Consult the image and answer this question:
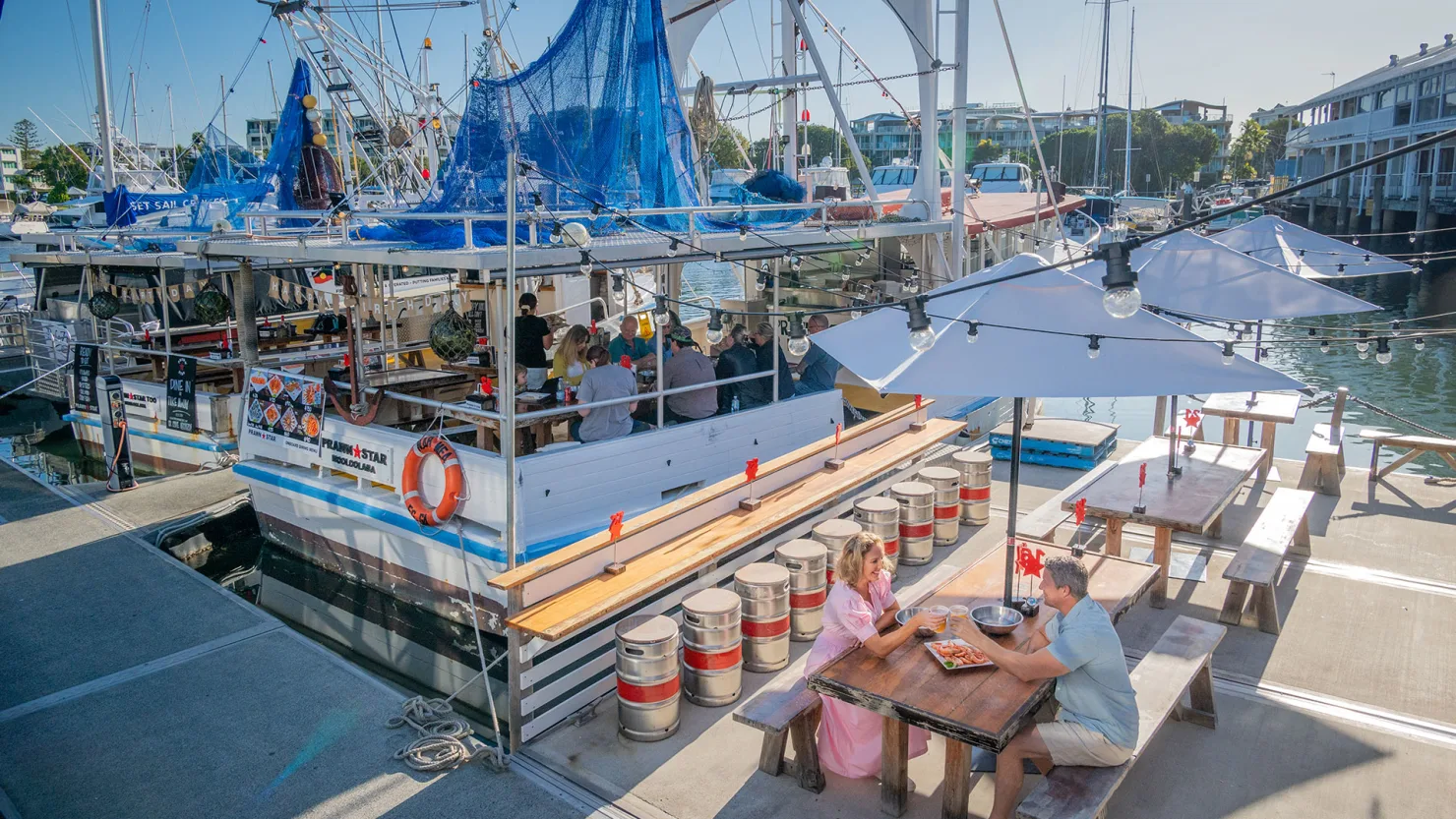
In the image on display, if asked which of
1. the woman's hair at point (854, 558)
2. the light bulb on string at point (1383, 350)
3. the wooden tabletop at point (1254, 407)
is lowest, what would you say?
the wooden tabletop at point (1254, 407)

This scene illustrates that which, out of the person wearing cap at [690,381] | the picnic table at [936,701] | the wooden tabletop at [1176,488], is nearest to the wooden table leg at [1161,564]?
the wooden tabletop at [1176,488]

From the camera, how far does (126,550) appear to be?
990 centimetres

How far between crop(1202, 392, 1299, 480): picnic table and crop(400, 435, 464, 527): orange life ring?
26.7 feet

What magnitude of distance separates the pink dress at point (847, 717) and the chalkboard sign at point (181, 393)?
29.8 feet

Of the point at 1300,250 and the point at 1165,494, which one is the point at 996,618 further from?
the point at 1300,250

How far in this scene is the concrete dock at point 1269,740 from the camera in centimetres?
528

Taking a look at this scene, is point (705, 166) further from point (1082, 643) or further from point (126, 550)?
point (1082, 643)

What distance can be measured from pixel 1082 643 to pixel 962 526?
5.36m

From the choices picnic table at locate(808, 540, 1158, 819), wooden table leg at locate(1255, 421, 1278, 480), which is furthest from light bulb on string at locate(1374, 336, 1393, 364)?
wooden table leg at locate(1255, 421, 1278, 480)

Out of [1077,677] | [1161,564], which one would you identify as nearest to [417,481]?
[1077,677]

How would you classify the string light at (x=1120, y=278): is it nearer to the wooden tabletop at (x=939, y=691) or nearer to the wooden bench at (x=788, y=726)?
the wooden tabletop at (x=939, y=691)

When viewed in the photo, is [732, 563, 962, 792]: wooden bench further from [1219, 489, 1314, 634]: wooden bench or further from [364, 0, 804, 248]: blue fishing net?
[364, 0, 804, 248]: blue fishing net

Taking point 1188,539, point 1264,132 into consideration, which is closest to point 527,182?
point 1188,539

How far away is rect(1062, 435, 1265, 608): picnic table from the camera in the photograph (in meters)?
7.61
